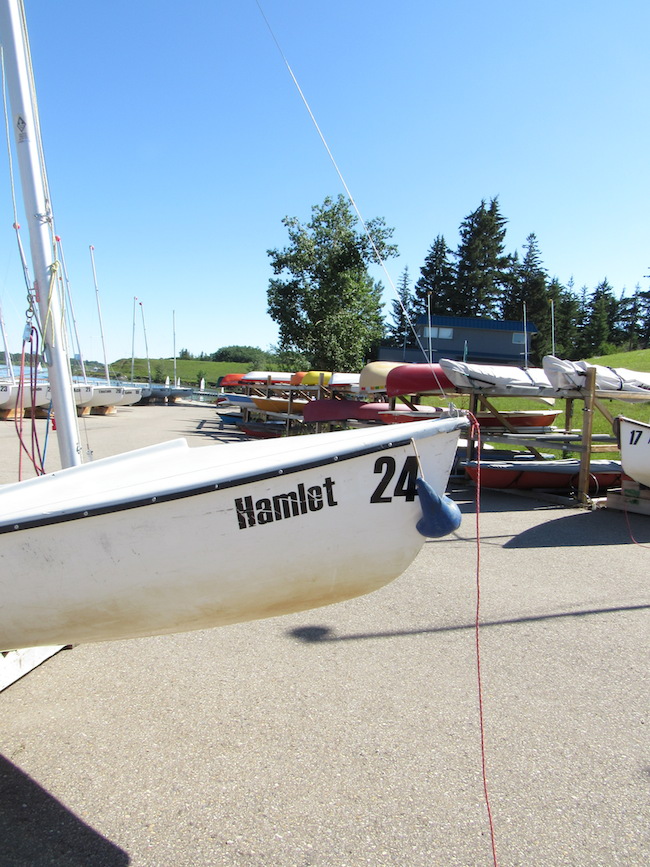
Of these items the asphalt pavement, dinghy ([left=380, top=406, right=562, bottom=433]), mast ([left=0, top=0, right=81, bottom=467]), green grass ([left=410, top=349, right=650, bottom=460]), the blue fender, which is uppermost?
mast ([left=0, top=0, right=81, bottom=467])

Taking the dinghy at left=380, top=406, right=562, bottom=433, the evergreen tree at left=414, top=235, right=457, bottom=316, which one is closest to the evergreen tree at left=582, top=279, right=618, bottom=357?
the evergreen tree at left=414, top=235, right=457, bottom=316

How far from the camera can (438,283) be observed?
70750 millimetres

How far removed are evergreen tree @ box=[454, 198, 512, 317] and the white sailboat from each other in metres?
68.3

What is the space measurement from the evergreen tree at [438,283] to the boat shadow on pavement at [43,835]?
222 feet

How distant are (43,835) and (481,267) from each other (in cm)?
7225

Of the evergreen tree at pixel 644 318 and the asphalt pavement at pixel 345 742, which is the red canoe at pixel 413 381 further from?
the evergreen tree at pixel 644 318

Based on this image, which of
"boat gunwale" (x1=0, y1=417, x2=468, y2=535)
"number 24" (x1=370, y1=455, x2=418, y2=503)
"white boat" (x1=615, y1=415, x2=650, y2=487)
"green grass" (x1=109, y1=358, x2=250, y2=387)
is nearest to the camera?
"boat gunwale" (x1=0, y1=417, x2=468, y2=535)

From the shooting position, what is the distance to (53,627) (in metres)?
2.98

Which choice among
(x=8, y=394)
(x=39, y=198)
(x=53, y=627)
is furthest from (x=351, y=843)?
(x=8, y=394)

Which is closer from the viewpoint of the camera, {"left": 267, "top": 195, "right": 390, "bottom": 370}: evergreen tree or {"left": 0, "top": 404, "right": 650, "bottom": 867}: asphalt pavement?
{"left": 0, "top": 404, "right": 650, "bottom": 867}: asphalt pavement

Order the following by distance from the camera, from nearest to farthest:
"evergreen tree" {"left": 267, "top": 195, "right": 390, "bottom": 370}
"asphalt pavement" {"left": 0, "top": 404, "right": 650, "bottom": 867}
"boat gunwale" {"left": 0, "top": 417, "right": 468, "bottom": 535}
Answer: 1. "asphalt pavement" {"left": 0, "top": 404, "right": 650, "bottom": 867}
2. "boat gunwale" {"left": 0, "top": 417, "right": 468, "bottom": 535}
3. "evergreen tree" {"left": 267, "top": 195, "right": 390, "bottom": 370}

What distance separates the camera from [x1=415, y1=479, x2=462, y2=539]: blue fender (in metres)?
3.10

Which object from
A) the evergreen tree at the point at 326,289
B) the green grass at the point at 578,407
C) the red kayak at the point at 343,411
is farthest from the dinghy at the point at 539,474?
the evergreen tree at the point at 326,289

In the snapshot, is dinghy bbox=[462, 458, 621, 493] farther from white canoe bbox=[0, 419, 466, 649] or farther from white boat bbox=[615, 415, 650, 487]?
white canoe bbox=[0, 419, 466, 649]
